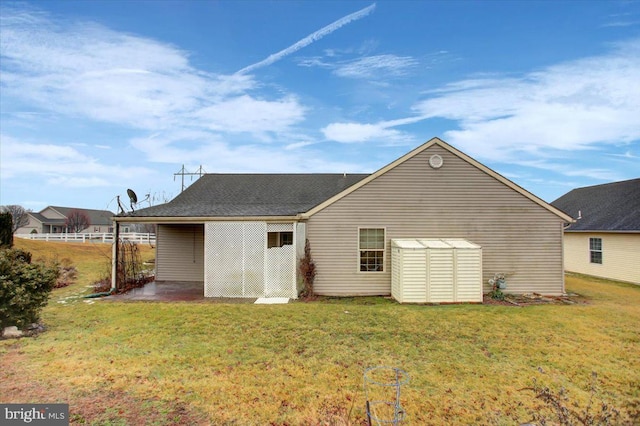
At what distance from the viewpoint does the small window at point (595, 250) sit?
1653cm

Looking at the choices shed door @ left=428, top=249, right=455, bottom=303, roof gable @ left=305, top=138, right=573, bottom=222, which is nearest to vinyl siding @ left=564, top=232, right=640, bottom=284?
roof gable @ left=305, top=138, right=573, bottom=222

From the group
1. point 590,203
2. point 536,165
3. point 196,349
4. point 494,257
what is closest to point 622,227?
point 590,203

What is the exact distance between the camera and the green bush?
6.91 metres

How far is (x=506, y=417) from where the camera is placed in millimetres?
4113

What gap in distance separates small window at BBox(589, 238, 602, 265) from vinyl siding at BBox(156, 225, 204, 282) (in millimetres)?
19607

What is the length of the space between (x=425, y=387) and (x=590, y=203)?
20.9 m

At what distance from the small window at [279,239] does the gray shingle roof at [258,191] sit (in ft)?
3.67

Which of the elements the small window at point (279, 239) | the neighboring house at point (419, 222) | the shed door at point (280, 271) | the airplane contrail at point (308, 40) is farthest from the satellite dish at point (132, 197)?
the airplane contrail at point (308, 40)

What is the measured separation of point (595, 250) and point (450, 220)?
433 inches

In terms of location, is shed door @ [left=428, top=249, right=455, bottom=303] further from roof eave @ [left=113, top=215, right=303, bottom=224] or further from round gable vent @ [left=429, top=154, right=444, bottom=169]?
roof eave @ [left=113, top=215, right=303, bottom=224]

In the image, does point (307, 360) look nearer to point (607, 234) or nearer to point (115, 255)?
point (115, 255)

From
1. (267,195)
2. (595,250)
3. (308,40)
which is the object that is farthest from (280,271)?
(595,250)

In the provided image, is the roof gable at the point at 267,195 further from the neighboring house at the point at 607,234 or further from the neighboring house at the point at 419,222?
the neighboring house at the point at 607,234

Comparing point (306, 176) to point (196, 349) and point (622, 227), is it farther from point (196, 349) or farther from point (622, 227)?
point (622, 227)
